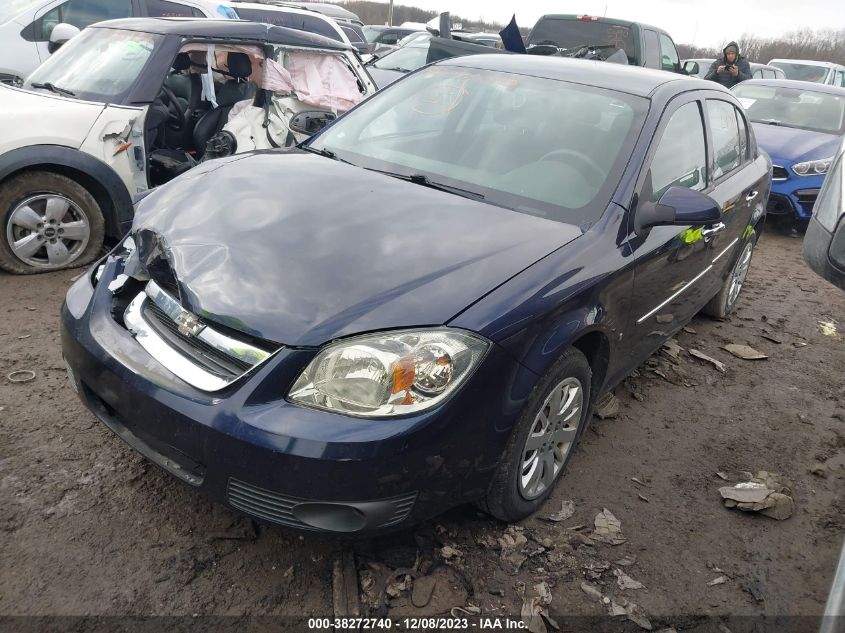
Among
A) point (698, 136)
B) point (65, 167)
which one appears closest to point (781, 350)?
point (698, 136)

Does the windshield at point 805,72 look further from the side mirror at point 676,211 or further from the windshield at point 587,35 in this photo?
the side mirror at point 676,211

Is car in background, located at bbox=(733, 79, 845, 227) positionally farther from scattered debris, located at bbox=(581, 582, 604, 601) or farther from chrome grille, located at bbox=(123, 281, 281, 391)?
chrome grille, located at bbox=(123, 281, 281, 391)

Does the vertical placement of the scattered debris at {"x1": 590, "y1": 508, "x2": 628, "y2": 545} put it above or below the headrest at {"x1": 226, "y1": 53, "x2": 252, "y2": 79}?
below

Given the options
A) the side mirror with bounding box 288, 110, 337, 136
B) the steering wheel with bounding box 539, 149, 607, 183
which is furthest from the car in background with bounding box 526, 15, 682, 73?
the steering wheel with bounding box 539, 149, 607, 183

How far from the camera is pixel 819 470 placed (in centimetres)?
336

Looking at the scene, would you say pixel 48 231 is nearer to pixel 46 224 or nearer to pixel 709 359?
pixel 46 224

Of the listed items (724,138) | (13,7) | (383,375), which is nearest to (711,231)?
(724,138)

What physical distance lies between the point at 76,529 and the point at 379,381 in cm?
129

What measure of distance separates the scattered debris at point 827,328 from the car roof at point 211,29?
4.69 metres

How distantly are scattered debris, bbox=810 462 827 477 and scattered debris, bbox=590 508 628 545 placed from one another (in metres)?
1.26

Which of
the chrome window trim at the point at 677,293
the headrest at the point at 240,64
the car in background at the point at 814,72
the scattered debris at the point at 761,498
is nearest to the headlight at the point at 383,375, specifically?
the chrome window trim at the point at 677,293

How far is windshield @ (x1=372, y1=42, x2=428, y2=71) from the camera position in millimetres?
10109

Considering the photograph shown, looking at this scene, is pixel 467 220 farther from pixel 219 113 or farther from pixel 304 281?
pixel 219 113

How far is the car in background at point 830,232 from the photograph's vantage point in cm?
177
